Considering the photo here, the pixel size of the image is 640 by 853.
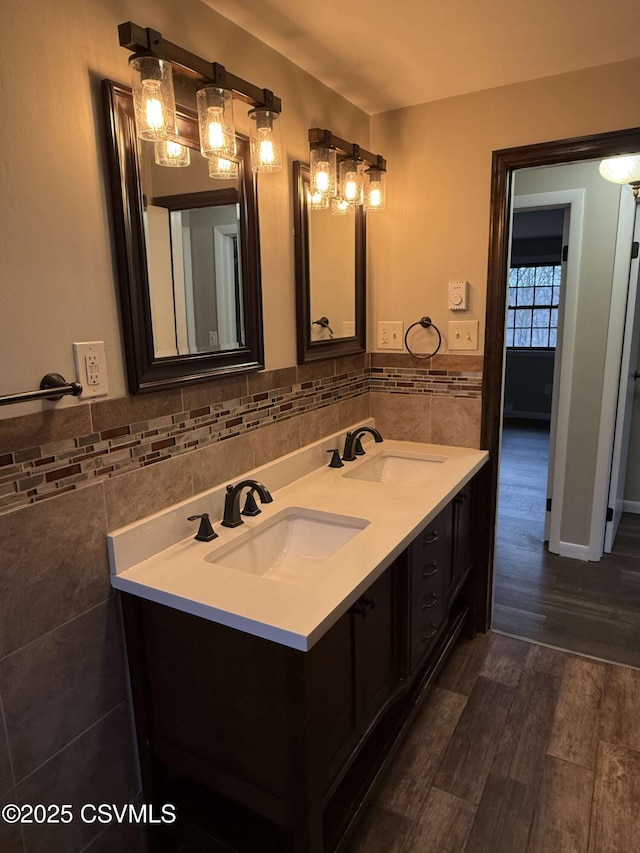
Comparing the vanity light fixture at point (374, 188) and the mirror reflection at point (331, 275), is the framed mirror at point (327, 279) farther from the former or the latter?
the vanity light fixture at point (374, 188)

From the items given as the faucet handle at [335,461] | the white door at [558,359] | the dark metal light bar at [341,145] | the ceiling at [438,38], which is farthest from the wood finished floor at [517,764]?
the ceiling at [438,38]

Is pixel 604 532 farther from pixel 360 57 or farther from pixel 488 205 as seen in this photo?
pixel 360 57

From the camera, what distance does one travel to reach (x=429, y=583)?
1.83 meters

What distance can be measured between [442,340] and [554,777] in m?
1.64

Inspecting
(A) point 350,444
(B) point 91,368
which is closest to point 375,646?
(A) point 350,444

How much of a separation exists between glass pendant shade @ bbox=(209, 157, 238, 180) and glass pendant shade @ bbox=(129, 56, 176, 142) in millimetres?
208

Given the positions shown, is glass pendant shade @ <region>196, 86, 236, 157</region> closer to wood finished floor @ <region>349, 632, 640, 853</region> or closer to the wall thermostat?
the wall thermostat

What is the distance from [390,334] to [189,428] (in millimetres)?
1252

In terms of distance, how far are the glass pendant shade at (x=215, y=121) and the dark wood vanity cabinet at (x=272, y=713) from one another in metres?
1.16

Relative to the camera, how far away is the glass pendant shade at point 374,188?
2.19m

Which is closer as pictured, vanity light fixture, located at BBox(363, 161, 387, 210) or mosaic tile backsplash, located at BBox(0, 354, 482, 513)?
mosaic tile backsplash, located at BBox(0, 354, 482, 513)

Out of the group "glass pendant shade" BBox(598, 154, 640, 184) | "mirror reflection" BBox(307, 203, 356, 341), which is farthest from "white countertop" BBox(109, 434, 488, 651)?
"glass pendant shade" BBox(598, 154, 640, 184)

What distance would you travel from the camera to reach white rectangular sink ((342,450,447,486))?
89.0 inches

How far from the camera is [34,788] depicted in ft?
3.90
